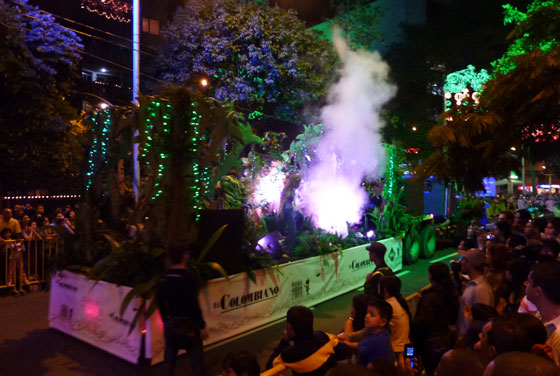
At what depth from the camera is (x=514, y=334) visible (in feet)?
7.09

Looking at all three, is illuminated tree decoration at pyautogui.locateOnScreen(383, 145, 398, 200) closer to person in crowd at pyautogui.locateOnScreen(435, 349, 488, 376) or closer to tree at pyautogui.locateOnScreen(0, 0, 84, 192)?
tree at pyautogui.locateOnScreen(0, 0, 84, 192)

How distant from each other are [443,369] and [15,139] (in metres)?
15.5

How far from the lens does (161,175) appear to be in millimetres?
6191

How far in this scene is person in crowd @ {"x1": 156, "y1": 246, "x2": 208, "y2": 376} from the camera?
4293 mm

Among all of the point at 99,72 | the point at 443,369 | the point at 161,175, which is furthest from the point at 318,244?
the point at 99,72

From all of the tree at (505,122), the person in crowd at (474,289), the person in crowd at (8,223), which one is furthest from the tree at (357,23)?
the person in crowd at (474,289)

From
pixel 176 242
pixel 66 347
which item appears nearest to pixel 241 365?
pixel 176 242

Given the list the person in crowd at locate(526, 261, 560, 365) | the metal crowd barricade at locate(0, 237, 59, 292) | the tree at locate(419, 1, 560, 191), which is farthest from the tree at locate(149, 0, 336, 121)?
the person in crowd at locate(526, 261, 560, 365)

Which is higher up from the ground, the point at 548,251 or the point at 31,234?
the point at 548,251

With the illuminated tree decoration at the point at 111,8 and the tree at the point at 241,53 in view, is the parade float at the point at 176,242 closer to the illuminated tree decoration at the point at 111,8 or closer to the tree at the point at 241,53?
the tree at the point at 241,53

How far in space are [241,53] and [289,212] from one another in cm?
1058

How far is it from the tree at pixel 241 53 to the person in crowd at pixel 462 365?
15.7 m

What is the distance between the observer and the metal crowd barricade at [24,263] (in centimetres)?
883

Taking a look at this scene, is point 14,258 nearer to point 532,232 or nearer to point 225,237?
point 225,237
